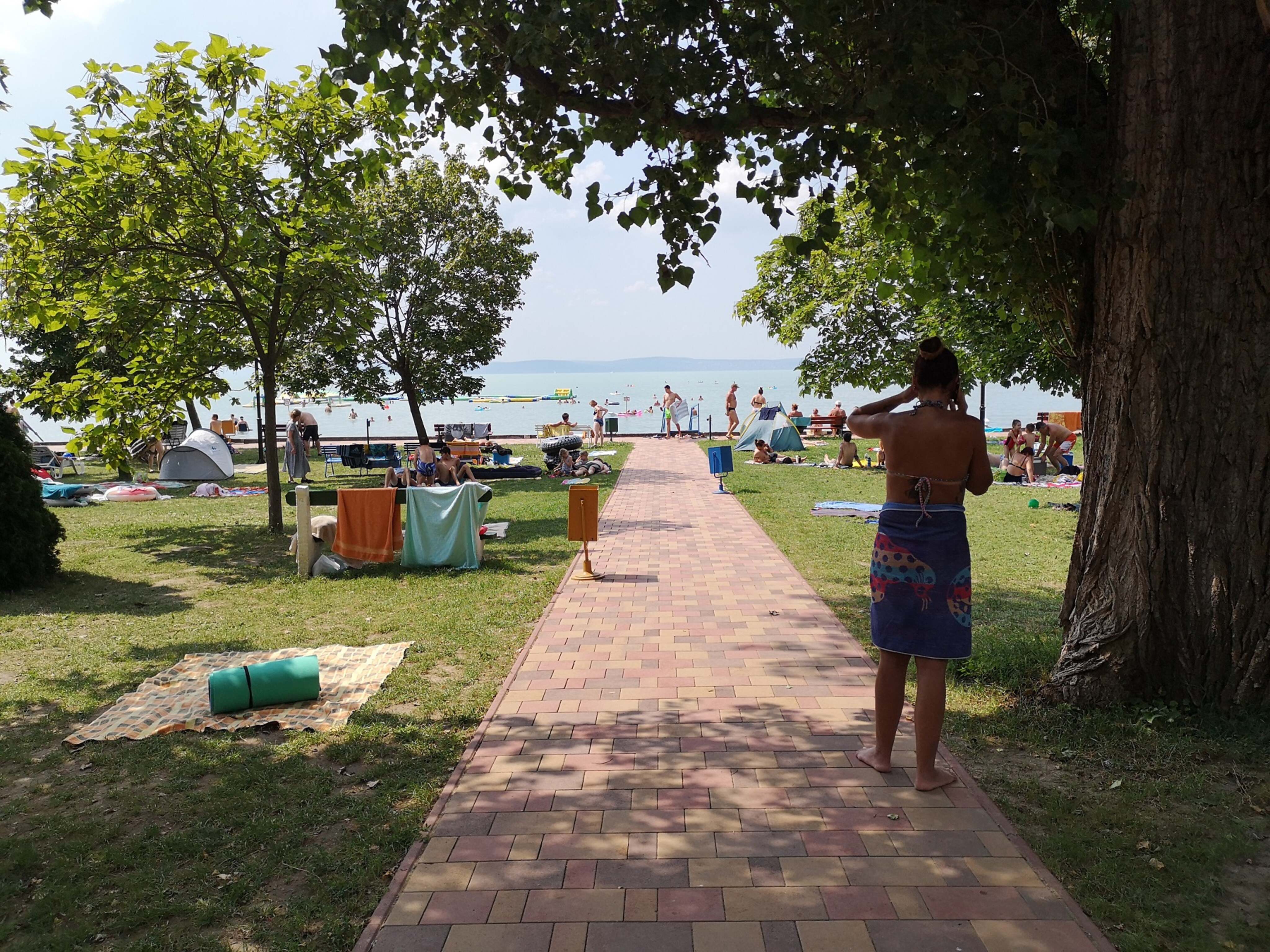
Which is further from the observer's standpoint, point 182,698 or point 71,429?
point 71,429

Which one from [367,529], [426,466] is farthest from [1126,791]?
[426,466]

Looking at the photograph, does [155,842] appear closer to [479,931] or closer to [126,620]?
[479,931]

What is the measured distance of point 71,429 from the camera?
1162 cm

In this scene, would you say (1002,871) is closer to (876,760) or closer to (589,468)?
(876,760)

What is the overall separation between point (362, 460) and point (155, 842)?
17.9 metres

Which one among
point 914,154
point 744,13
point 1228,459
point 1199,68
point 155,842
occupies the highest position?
point 744,13

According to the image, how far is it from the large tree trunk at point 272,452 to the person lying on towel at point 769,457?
1267cm

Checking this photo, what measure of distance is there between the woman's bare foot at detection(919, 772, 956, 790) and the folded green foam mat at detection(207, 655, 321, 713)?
3593 mm

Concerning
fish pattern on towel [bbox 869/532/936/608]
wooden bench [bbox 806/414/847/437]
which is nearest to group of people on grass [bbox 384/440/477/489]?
fish pattern on towel [bbox 869/532/936/608]

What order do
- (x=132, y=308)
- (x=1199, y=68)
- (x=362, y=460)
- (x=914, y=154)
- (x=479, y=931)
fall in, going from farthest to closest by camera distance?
(x=362, y=460)
(x=132, y=308)
(x=914, y=154)
(x=1199, y=68)
(x=479, y=931)

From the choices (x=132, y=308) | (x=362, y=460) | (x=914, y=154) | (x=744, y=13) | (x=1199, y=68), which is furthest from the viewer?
(x=362, y=460)

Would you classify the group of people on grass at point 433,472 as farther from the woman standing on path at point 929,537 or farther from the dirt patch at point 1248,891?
the dirt patch at point 1248,891

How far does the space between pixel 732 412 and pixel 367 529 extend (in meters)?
19.3

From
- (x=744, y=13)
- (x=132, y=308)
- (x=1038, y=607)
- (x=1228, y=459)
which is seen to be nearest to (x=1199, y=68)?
(x=1228, y=459)
